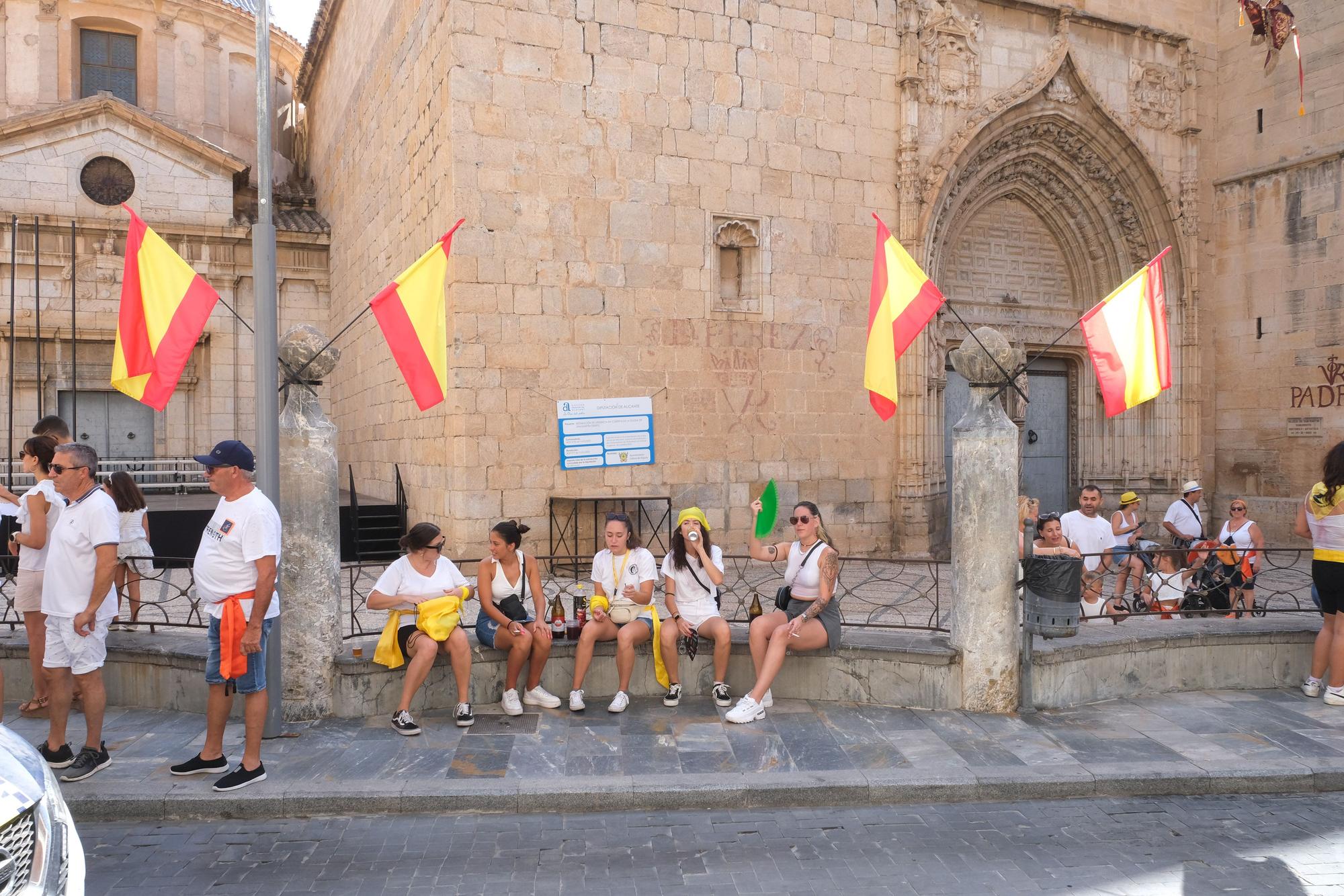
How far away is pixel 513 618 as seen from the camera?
6391 mm

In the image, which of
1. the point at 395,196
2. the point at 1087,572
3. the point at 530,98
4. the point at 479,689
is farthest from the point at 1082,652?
the point at 395,196

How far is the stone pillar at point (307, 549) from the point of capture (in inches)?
237

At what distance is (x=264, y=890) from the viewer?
3959 mm

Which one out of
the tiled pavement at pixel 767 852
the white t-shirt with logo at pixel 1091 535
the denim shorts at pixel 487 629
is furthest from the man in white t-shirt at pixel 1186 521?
the denim shorts at pixel 487 629

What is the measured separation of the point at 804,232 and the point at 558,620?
711 cm

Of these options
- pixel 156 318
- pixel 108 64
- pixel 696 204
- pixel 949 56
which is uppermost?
pixel 108 64

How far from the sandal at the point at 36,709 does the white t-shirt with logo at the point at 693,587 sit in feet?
14.0

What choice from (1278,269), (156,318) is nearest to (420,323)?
(156,318)

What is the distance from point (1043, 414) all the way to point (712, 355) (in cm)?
675

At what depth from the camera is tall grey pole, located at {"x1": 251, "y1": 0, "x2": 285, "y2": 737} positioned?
571 centimetres

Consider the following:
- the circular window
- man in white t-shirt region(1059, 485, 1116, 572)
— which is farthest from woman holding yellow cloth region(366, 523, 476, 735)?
the circular window

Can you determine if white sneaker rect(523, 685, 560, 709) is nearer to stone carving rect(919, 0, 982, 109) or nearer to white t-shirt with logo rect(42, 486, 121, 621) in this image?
white t-shirt with logo rect(42, 486, 121, 621)

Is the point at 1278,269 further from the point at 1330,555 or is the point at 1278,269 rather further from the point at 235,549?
the point at 235,549

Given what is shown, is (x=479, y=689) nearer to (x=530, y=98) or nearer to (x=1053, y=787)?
(x=1053, y=787)
